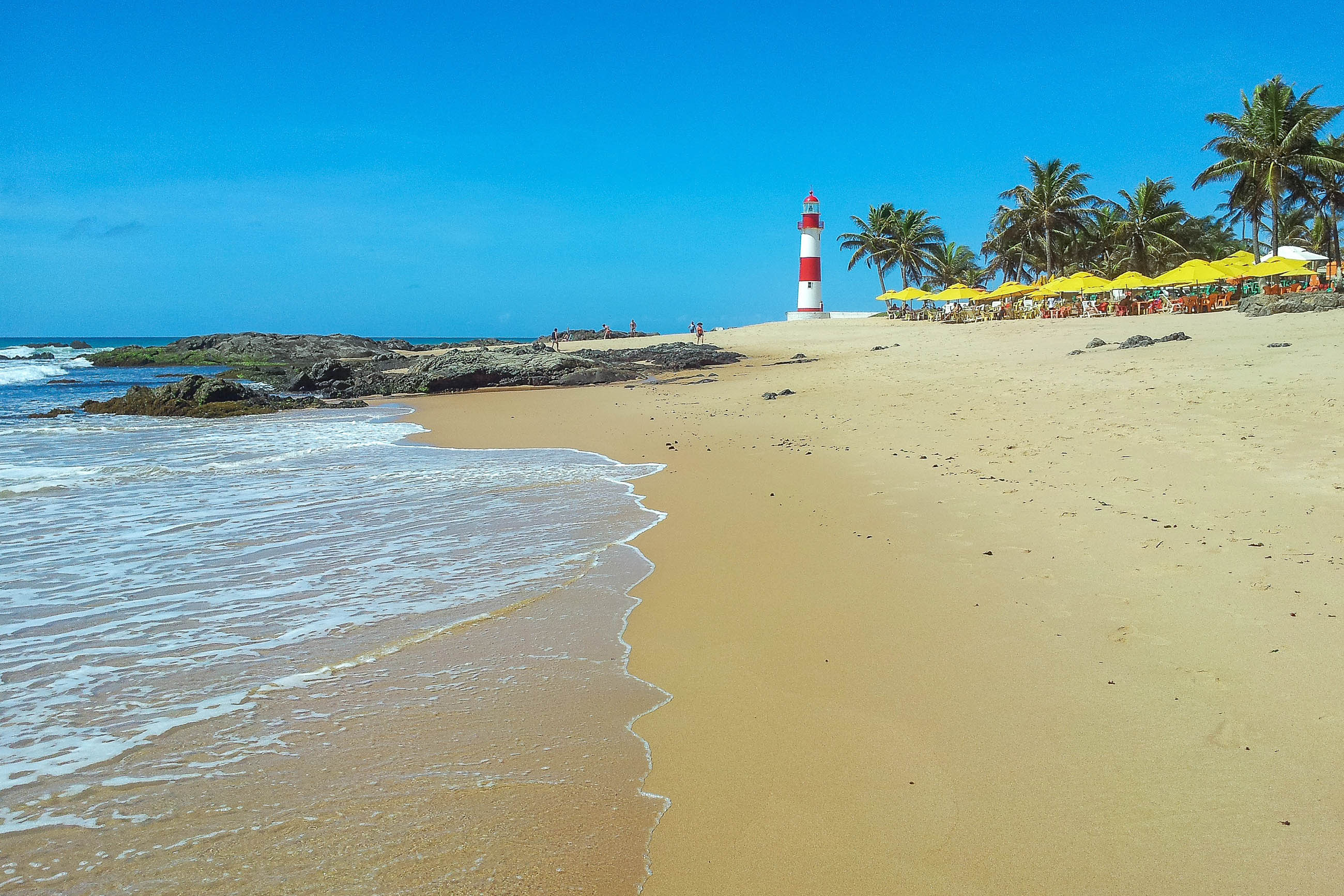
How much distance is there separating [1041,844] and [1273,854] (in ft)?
2.10

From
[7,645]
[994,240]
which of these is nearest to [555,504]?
[7,645]

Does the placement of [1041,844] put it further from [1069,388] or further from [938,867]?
[1069,388]

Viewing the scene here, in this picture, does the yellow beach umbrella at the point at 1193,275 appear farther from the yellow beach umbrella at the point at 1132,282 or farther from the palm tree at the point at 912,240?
the palm tree at the point at 912,240

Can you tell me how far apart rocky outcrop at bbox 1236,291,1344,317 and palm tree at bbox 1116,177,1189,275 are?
2507 centimetres

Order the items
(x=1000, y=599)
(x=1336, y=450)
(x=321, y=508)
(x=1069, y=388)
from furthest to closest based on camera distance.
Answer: (x=1069, y=388)
(x=321, y=508)
(x=1336, y=450)
(x=1000, y=599)

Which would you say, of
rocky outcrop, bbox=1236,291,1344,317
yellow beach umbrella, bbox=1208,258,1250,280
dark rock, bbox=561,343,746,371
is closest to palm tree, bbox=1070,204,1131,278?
yellow beach umbrella, bbox=1208,258,1250,280

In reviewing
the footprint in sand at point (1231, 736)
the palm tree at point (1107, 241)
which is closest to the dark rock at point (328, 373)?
the footprint in sand at point (1231, 736)

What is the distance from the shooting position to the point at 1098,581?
4488mm

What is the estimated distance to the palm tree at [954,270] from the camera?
181 feet

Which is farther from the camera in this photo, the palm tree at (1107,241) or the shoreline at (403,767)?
the palm tree at (1107,241)

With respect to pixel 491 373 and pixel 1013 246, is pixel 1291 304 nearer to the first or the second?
pixel 491 373

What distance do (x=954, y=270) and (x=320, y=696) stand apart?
61926 mm

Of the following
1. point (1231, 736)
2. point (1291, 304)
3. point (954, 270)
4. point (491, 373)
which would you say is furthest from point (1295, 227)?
point (1231, 736)

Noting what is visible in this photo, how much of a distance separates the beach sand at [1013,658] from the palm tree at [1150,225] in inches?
1602
